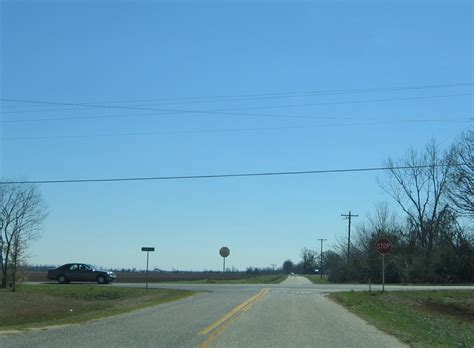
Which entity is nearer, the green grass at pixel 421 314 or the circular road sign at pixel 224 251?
the green grass at pixel 421 314

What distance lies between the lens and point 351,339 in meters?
14.1

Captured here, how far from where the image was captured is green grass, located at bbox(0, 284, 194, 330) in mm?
21281

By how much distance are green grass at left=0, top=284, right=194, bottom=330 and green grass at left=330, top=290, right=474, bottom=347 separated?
9.31 m

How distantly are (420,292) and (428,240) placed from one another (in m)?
30.3

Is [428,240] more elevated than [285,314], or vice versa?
[428,240]

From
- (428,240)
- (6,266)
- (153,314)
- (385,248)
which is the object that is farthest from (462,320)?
(428,240)

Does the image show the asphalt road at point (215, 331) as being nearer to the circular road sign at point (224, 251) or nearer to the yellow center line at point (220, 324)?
the yellow center line at point (220, 324)

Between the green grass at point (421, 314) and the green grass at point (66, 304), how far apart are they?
9.31 m

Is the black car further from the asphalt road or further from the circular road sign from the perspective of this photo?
the asphalt road

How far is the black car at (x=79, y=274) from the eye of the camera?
4691 cm

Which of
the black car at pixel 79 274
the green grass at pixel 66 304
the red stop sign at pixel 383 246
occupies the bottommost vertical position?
the green grass at pixel 66 304

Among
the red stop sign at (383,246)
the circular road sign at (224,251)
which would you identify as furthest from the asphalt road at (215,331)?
the circular road sign at (224,251)

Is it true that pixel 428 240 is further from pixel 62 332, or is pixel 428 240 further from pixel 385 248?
pixel 62 332

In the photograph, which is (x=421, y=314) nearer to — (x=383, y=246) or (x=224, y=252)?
(x=383, y=246)
